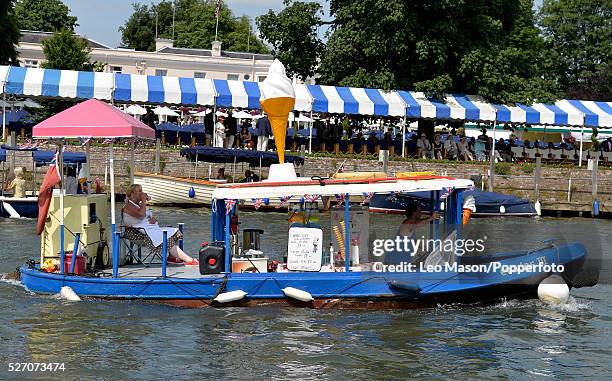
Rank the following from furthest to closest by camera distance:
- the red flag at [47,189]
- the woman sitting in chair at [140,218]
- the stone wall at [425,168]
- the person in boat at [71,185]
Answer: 1. the stone wall at [425,168]
2. the person in boat at [71,185]
3. the woman sitting in chair at [140,218]
4. the red flag at [47,189]

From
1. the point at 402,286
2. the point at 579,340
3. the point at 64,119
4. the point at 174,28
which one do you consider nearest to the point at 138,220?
the point at 64,119

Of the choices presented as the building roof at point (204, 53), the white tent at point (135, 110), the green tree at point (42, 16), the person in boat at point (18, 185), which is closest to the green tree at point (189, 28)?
the building roof at point (204, 53)

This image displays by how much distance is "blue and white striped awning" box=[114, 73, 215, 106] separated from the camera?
40312 millimetres

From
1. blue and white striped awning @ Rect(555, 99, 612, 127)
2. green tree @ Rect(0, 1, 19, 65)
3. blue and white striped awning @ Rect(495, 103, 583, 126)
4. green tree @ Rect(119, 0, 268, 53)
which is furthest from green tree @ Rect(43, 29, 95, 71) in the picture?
green tree @ Rect(119, 0, 268, 53)

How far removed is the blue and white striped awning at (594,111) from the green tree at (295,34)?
11351 mm

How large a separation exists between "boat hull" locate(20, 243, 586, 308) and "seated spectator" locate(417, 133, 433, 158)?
25.8 m

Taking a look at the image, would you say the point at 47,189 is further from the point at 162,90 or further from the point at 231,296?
the point at 162,90

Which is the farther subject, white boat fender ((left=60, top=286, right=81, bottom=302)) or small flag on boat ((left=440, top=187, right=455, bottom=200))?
white boat fender ((left=60, top=286, right=81, bottom=302))

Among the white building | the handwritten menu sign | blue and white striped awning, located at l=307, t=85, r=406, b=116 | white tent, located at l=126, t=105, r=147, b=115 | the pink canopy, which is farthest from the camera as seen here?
the white building

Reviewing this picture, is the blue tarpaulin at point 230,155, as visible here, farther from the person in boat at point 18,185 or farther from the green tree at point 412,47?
the green tree at point 412,47

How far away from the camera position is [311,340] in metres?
15.2

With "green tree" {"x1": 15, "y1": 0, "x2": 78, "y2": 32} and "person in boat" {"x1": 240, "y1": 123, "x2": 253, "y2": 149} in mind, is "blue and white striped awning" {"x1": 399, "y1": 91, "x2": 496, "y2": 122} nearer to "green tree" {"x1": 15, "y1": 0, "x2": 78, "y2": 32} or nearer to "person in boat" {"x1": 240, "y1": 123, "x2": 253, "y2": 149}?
"person in boat" {"x1": 240, "y1": 123, "x2": 253, "y2": 149}

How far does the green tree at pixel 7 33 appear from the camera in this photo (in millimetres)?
49188

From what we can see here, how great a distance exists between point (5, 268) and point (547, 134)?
185ft
